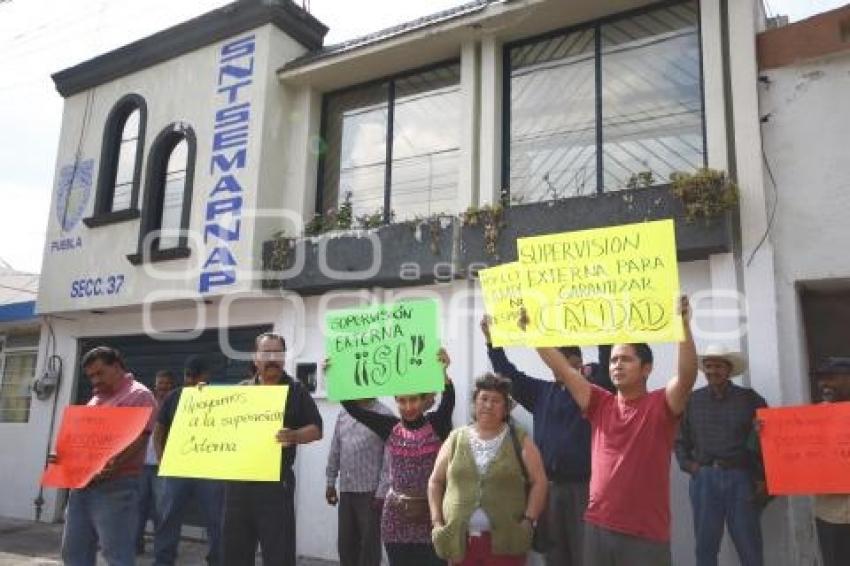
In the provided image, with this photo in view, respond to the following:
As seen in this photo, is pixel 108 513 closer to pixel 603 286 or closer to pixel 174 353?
pixel 603 286

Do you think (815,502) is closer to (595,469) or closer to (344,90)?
(595,469)

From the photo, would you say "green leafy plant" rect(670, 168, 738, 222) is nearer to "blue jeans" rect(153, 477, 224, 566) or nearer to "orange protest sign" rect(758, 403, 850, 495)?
"orange protest sign" rect(758, 403, 850, 495)

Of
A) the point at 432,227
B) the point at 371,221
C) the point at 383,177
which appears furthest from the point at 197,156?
the point at 432,227

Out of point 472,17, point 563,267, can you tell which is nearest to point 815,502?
point 563,267

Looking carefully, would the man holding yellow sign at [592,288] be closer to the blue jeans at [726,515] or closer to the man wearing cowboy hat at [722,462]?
the man wearing cowboy hat at [722,462]

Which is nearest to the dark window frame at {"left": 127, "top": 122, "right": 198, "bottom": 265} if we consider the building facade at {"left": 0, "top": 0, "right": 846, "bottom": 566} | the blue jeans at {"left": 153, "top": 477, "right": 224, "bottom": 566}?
the building facade at {"left": 0, "top": 0, "right": 846, "bottom": 566}

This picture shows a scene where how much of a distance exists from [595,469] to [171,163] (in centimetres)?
799

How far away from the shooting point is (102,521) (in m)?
4.48

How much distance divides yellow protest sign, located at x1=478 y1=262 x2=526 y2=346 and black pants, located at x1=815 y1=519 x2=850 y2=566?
2.41 metres

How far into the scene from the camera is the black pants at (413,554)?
4090 mm

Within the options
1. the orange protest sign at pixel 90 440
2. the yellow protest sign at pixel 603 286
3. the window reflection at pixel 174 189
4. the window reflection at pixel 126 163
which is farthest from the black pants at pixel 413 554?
the window reflection at pixel 126 163

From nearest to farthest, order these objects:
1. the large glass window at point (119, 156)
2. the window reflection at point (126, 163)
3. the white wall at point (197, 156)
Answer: the white wall at point (197, 156), the large glass window at point (119, 156), the window reflection at point (126, 163)

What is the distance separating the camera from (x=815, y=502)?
464cm

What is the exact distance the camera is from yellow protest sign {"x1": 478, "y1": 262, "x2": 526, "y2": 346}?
156 inches
